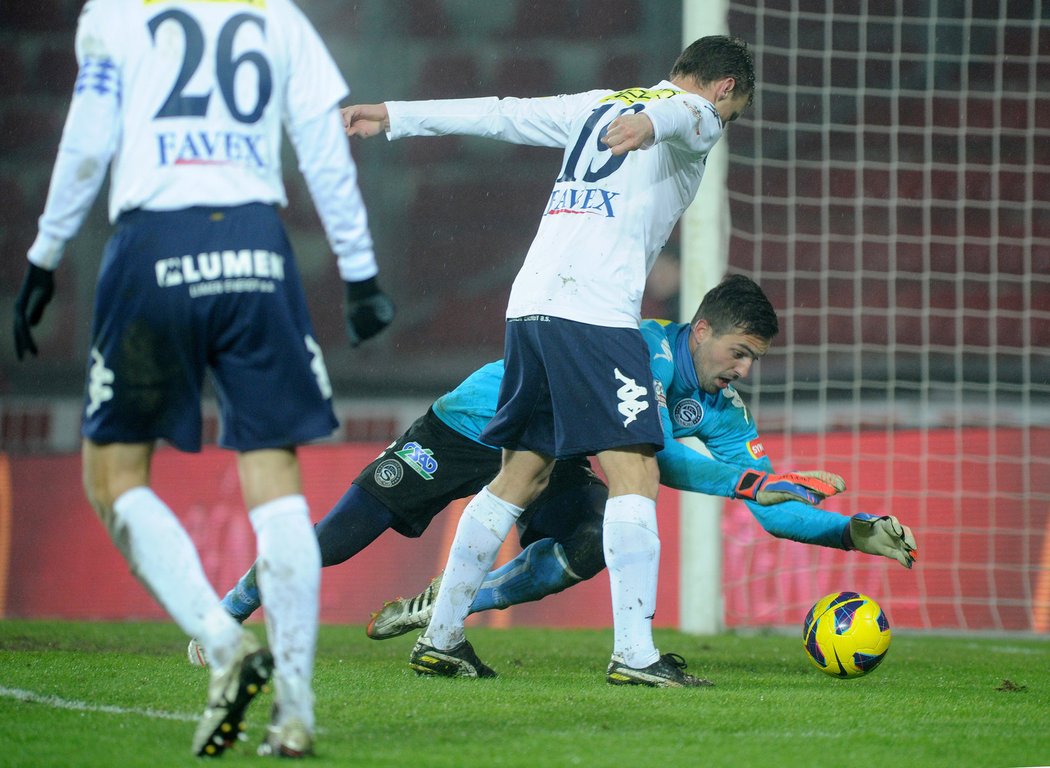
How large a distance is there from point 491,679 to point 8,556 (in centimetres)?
434

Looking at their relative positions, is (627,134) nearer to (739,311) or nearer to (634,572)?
(739,311)

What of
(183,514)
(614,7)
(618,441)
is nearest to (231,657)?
(618,441)

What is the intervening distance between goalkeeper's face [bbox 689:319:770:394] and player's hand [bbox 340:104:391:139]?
45.1 inches

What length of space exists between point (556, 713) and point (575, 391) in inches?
35.3

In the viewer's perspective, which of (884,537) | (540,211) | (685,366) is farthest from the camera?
(540,211)

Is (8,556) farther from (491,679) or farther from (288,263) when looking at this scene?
(288,263)

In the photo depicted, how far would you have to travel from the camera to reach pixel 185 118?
2768mm

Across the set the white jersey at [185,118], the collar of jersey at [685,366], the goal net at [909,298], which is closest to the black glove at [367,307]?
the white jersey at [185,118]

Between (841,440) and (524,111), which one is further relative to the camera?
(841,440)

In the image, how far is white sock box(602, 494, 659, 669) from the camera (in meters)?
3.78

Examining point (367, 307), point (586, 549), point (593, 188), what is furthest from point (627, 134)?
point (586, 549)

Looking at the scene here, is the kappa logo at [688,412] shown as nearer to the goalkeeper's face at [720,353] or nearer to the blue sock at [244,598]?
the goalkeeper's face at [720,353]

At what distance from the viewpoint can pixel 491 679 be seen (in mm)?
4023

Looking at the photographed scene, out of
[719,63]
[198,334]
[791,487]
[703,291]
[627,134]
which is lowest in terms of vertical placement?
[791,487]
